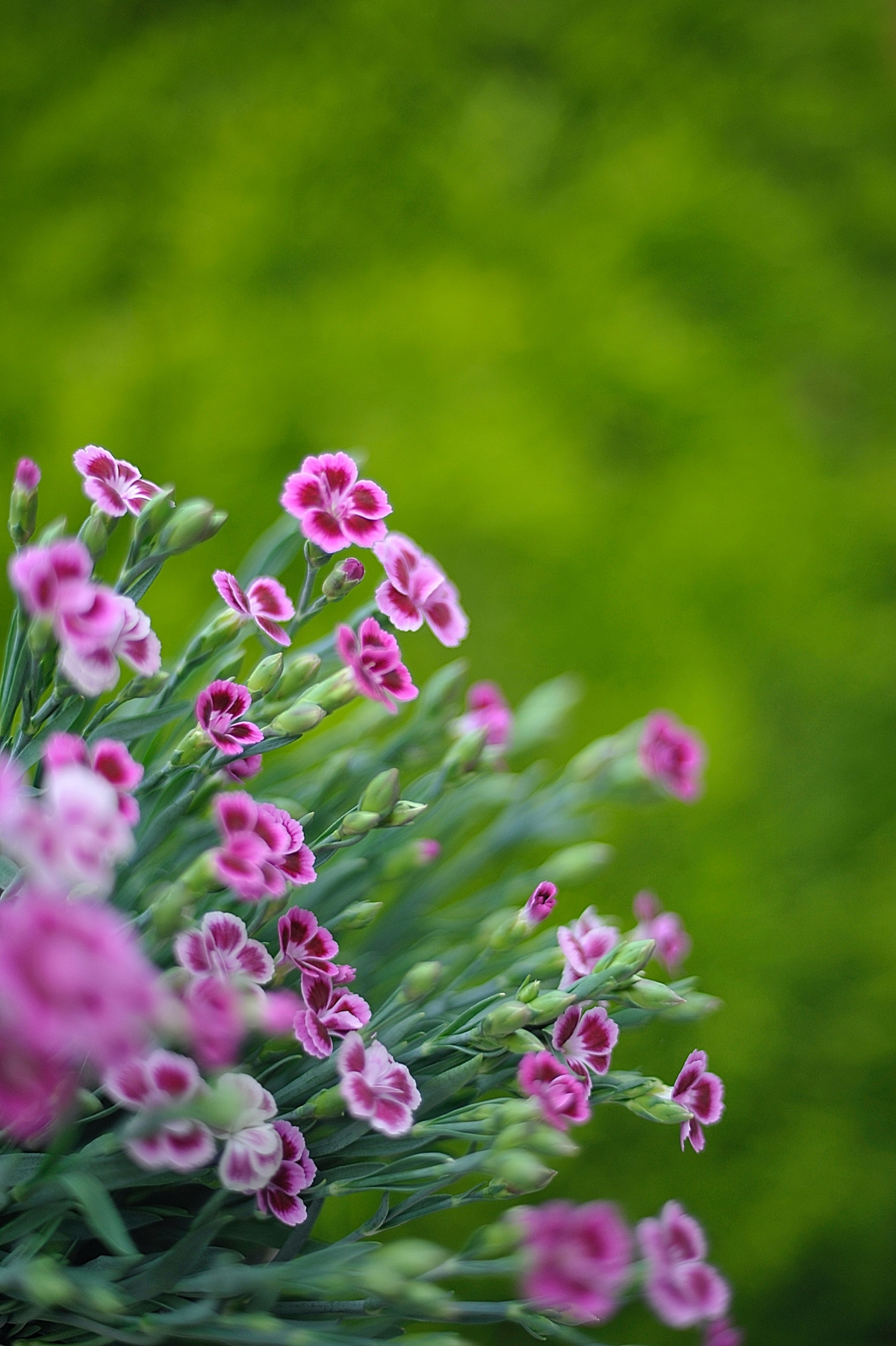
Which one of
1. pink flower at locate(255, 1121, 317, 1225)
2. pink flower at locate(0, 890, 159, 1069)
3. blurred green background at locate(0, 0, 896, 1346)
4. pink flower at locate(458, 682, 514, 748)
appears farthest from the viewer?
blurred green background at locate(0, 0, 896, 1346)

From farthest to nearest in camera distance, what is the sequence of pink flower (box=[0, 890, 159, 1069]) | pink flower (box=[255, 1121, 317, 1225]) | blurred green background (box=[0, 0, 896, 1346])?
blurred green background (box=[0, 0, 896, 1346]) → pink flower (box=[255, 1121, 317, 1225]) → pink flower (box=[0, 890, 159, 1069])

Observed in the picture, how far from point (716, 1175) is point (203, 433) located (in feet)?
1.82

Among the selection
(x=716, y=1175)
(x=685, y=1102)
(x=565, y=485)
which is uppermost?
(x=685, y=1102)

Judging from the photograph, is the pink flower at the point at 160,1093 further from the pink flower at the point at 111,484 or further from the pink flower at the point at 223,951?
the pink flower at the point at 111,484

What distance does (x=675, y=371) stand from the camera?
29.5 inches

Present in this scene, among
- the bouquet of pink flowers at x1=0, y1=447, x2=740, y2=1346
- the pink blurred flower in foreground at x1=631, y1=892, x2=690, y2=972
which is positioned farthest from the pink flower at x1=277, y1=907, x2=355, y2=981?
the pink blurred flower in foreground at x1=631, y1=892, x2=690, y2=972

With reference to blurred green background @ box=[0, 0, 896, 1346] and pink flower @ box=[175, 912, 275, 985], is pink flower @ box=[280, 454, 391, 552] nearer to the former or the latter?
pink flower @ box=[175, 912, 275, 985]

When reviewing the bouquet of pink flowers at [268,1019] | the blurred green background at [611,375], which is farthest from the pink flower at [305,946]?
the blurred green background at [611,375]

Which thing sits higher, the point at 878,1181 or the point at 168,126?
the point at 168,126

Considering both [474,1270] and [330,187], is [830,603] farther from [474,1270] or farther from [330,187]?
[474,1270]

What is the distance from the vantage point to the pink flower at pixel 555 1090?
223 millimetres

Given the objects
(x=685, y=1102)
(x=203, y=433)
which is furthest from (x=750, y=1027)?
(x=203, y=433)

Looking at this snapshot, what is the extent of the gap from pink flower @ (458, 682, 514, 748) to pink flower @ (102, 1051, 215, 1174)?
16cm

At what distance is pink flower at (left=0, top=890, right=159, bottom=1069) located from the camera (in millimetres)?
136
